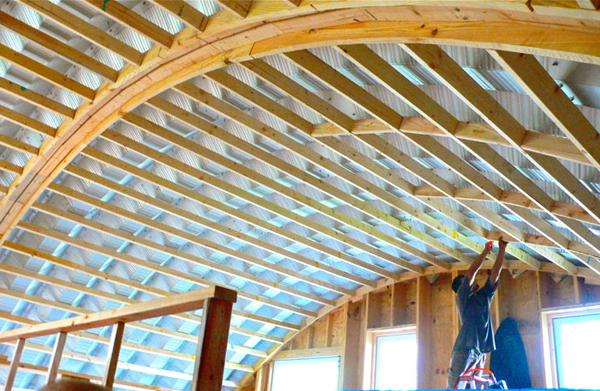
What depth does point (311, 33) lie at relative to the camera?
3461mm

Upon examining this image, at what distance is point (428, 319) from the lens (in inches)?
319

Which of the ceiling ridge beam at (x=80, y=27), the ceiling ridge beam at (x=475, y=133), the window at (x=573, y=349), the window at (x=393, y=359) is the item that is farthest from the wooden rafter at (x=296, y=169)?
the window at (x=393, y=359)

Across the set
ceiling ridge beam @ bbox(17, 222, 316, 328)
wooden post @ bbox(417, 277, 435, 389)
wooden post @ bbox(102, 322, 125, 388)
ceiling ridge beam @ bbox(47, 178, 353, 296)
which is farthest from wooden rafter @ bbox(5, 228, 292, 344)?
wooden post @ bbox(102, 322, 125, 388)

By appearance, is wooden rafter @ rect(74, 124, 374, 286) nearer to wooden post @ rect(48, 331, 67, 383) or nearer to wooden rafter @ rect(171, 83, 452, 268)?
wooden rafter @ rect(171, 83, 452, 268)

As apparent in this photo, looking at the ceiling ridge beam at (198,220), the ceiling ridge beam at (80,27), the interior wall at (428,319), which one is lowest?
the interior wall at (428,319)

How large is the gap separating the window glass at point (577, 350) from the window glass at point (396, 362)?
196cm

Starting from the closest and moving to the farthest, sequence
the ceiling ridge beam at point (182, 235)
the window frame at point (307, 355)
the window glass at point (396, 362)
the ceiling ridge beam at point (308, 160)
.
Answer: the ceiling ridge beam at point (308, 160)
the ceiling ridge beam at point (182, 235)
the window glass at point (396, 362)
the window frame at point (307, 355)

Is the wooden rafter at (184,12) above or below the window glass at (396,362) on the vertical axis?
above

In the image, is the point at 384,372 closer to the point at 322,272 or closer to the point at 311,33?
the point at 322,272

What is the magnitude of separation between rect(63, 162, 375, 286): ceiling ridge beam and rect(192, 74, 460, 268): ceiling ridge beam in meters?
1.18

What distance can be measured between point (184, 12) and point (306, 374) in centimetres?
711

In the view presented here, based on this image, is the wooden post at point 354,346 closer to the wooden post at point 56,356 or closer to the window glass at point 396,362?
the window glass at point 396,362

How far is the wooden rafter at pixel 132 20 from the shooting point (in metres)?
3.70

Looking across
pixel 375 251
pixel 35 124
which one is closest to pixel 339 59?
pixel 35 124
